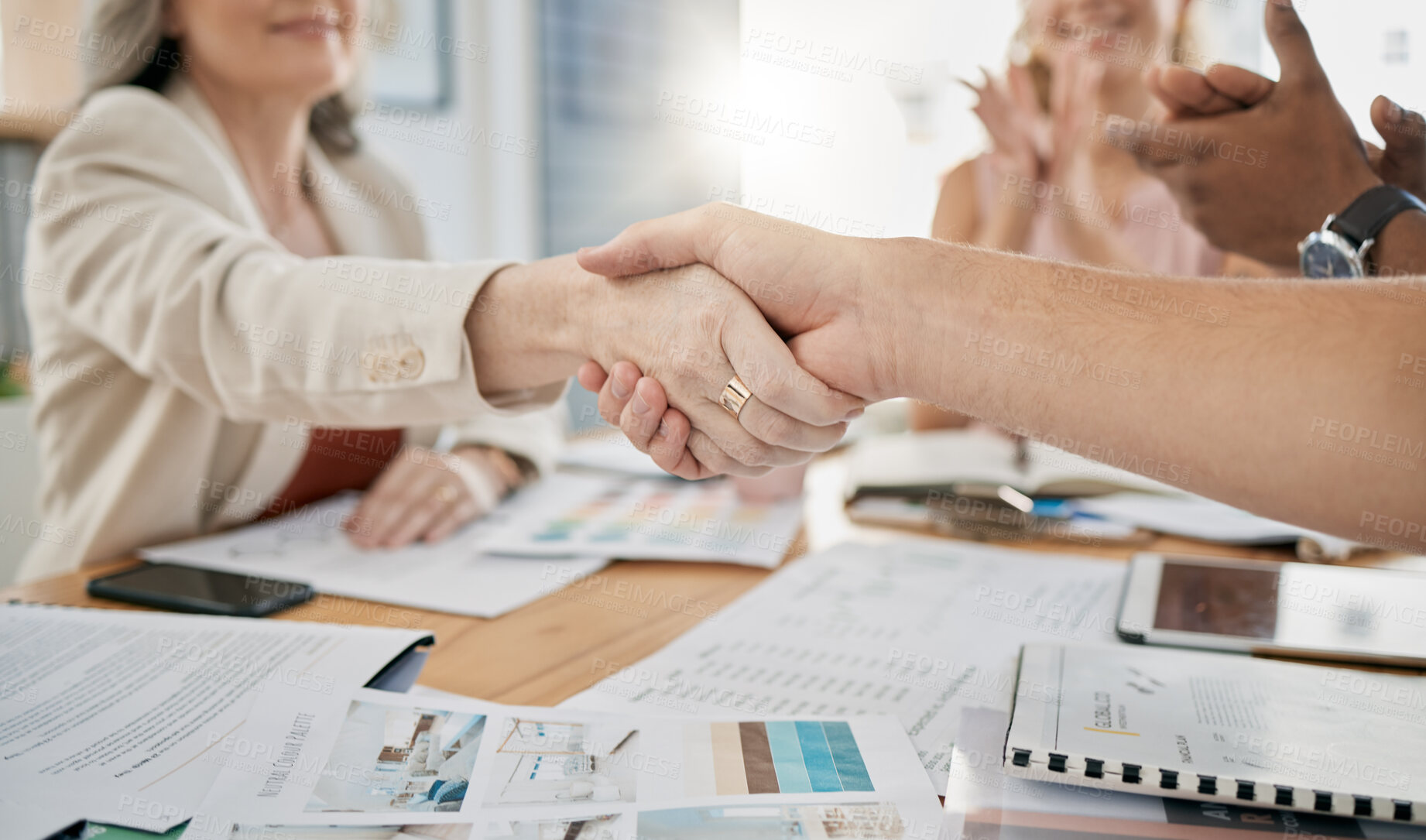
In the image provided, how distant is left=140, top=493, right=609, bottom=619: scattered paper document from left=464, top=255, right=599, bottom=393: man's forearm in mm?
210

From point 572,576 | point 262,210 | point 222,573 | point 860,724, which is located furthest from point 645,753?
point 262,210

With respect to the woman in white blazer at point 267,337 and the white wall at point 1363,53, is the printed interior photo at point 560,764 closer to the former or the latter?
the woman in white blazer at point 267,337

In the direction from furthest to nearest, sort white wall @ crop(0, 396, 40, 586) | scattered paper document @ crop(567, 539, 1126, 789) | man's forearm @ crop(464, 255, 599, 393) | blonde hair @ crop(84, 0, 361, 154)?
white wall @ crop(0, 396, 40, 586)
blonde hair @ crop(84, 0, 361, 154)
man's forearm @ crop(464, 255, 599, 393)
scattered paper document @ crop(567, 539, 1126, 789)

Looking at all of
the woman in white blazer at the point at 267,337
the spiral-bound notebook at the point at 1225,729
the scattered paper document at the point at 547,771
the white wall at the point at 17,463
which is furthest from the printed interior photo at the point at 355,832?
the white wall at the point at 17,463

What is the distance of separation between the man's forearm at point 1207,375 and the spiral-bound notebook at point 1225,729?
0.43 ft

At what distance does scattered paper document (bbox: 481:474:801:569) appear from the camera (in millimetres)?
1015

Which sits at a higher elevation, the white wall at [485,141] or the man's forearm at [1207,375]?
the white wall at [485,141]

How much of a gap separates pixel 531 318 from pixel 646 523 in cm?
34

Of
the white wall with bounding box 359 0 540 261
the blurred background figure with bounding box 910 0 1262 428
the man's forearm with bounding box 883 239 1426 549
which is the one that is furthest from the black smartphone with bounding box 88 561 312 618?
the white wall with bounding box 359 0 540 261

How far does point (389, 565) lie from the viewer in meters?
0.97

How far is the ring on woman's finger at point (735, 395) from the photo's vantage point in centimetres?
84

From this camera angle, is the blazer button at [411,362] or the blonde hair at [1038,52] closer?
the blazer button at [411,362]

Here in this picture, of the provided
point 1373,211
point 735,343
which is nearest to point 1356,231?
point 1373,211

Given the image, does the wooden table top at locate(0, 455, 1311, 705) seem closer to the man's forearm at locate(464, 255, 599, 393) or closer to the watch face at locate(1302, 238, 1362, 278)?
the man's forearm at locate(464, 255, 599, 393)
